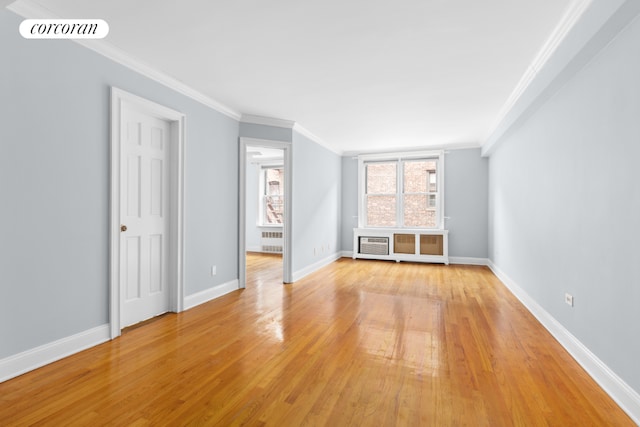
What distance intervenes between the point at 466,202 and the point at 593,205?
4659mm

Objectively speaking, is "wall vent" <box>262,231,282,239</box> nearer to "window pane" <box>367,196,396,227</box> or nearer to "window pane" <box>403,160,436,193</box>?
"window pane" <box>367,196,396,227</box>

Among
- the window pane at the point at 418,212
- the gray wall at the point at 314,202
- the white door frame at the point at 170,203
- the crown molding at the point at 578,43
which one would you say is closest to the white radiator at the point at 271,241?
the gray wall at the point at 314,202

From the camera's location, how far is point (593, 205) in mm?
2303

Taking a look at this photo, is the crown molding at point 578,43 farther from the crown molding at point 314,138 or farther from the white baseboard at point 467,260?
the white baseboard at point 467,260

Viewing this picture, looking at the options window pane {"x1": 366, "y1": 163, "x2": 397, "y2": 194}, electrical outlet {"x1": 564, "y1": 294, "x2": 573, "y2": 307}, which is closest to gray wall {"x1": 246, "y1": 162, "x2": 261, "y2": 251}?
window pane {"x1": 366, "y1": 163, "x2": 397, "y2": 194}

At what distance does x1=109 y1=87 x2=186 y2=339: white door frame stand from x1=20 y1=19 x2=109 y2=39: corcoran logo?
1.50ft

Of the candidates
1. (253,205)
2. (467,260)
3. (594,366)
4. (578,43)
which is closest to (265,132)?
(578,43)

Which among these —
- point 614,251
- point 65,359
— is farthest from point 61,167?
point 614,251

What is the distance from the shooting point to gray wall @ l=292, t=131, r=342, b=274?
5245 millimetres

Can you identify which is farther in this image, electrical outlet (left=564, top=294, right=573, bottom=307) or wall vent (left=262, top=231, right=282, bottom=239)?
wall vent (left=262, top=231, right=282, bottom=239)

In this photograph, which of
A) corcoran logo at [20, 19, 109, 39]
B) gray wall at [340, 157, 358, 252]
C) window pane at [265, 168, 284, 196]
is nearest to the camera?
corcoran logo at [20, 19, 109, 39]

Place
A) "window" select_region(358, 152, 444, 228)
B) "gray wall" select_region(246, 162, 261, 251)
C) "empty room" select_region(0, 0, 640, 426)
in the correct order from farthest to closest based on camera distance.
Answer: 1. "gray wall" select_region(246, 162, 261, 251)
2. "window" select_region(358, 152, 444, 228)
3. "empty room" select_region(0, 0, 640, 426)

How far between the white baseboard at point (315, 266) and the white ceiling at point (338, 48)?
265 centimetres

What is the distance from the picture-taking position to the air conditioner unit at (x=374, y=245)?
23.6ft
